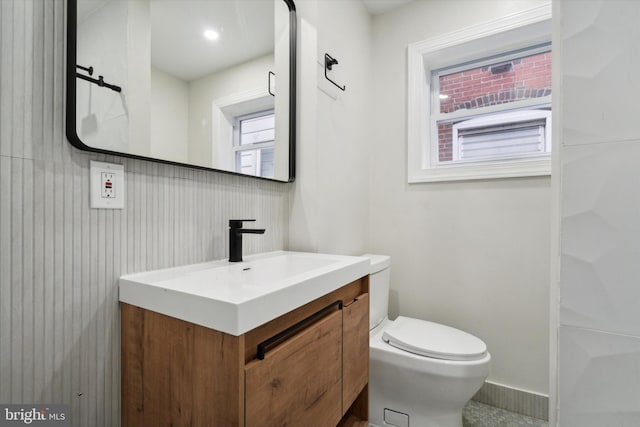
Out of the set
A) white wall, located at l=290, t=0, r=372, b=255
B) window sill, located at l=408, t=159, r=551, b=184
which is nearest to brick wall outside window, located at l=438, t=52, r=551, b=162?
window sill, located at l=408, t=159, r=551, b=184

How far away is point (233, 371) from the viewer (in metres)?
0.65

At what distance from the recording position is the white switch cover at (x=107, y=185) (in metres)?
0.80

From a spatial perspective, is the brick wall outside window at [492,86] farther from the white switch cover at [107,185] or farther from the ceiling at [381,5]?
the white switch cover at [107,185]

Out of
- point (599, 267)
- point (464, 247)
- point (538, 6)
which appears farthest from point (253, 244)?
point (538, 6)

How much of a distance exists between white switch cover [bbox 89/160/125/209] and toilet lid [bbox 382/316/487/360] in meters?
1.31

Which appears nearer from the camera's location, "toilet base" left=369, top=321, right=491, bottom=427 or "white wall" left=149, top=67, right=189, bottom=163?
"white wall" left=149, top=67, right=189, bottom=163

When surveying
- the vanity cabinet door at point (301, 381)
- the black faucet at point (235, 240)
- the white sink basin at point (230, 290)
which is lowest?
the vanity cabinet door at point (301, 381)

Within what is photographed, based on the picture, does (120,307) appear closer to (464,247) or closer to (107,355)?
(107,355)

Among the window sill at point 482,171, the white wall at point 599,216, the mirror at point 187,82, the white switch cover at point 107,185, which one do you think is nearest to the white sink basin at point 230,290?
the white switch cover at point 107,185

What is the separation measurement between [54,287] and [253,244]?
716 mm

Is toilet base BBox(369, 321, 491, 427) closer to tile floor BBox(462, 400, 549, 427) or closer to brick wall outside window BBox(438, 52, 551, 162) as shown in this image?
tile floor BBox(462, 400, 549, 427)

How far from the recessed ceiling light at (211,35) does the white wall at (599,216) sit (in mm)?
1113

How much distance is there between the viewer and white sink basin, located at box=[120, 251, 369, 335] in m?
0.66

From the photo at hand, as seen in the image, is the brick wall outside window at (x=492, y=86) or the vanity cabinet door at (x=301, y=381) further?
the brick wall outside window at (x=492, y=86)
